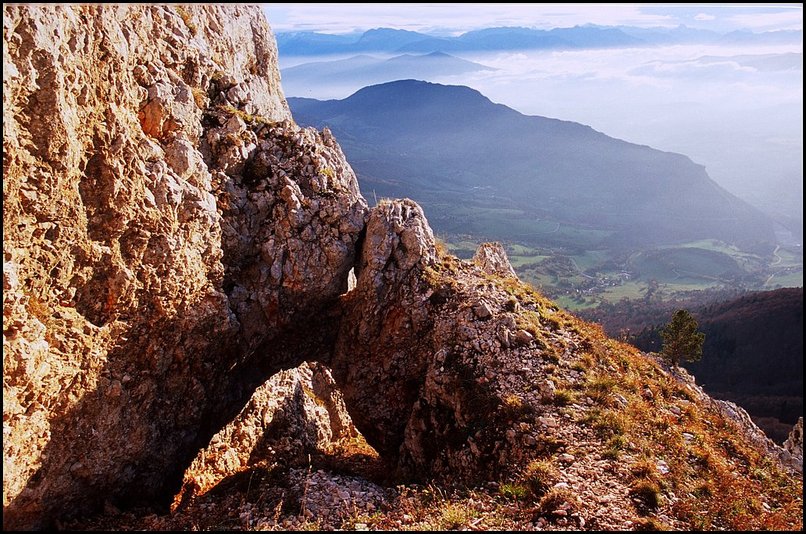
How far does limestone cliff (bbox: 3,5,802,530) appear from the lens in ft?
38.0

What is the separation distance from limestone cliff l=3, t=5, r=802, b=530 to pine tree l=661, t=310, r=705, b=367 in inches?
848

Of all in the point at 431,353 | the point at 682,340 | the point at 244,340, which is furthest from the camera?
the point at 682,340

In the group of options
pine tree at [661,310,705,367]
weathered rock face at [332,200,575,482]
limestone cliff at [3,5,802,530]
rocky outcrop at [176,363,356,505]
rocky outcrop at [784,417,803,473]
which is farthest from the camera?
pine tree at [661,310,705,367]

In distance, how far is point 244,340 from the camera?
17172mm

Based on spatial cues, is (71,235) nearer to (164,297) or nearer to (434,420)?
(164,297)

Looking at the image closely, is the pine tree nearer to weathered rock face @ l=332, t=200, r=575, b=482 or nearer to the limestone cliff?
the limestone cliff

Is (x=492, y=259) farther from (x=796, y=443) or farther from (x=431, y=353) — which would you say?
(x=796, y=443)

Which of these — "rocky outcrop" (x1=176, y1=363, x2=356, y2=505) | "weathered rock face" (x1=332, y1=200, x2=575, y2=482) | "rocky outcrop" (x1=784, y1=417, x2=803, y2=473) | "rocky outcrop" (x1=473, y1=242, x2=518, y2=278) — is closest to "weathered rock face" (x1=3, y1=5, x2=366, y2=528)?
"rocky outcrop" (x1=176, y1=363, x2=356, y2=505)

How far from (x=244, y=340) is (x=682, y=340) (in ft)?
110

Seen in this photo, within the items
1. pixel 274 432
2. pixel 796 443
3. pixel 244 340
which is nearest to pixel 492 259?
pixel 274 432

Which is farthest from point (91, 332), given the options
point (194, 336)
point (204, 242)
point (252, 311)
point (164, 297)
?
point (252, 311)

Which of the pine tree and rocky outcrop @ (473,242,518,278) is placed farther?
the pine tree

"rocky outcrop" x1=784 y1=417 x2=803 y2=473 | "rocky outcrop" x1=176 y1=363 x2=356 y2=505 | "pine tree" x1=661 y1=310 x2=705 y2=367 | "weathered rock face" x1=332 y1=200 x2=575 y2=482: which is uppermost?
"weathered rock face" x1=332 y1=200 x2=575 y2=482

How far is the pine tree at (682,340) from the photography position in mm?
37094
